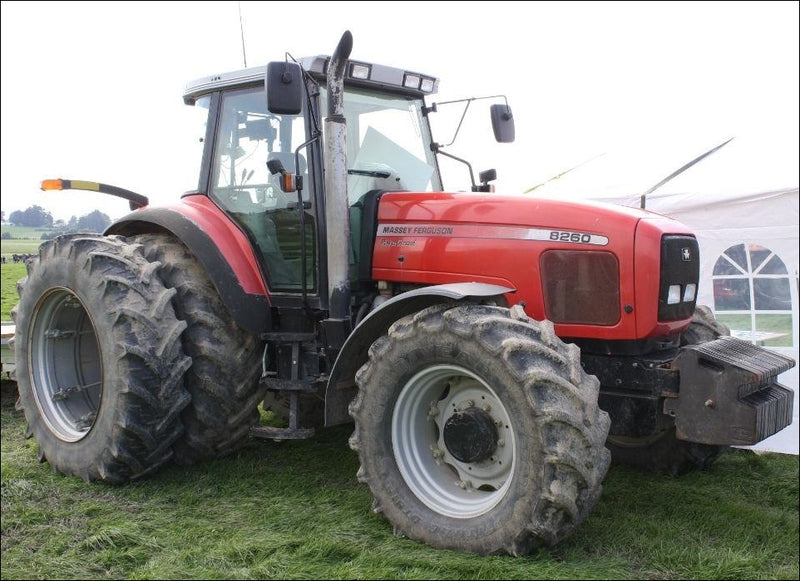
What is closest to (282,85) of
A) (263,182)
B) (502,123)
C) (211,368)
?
(263,182)

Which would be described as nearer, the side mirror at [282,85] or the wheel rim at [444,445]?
the wheel rim at [444,445]

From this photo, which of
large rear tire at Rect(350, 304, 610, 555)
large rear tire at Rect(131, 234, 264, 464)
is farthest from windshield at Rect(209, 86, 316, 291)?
large rear tire at Rect(350, 304, 610, 555)

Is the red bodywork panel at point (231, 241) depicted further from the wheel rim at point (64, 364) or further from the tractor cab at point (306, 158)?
the wheel rim at point (64, 364)

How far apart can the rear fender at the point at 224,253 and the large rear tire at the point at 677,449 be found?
93.0 inches

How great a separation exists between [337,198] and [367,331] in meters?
0.75

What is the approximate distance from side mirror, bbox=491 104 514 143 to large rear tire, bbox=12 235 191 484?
232 centimetres

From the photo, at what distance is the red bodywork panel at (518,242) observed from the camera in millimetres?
3629

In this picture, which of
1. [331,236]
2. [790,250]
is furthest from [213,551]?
[790,250]

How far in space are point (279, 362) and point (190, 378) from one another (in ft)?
1.73

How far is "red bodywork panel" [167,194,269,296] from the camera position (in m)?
4.53

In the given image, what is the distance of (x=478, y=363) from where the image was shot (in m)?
3.35

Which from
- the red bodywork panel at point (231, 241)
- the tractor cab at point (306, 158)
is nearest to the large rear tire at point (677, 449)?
the tractor cab at point (306, 158)

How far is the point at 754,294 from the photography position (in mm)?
6266

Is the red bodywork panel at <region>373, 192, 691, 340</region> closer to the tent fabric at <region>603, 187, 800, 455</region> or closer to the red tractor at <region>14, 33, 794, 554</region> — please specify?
the red tractor at <region>14, 33, 794, 554</region>
